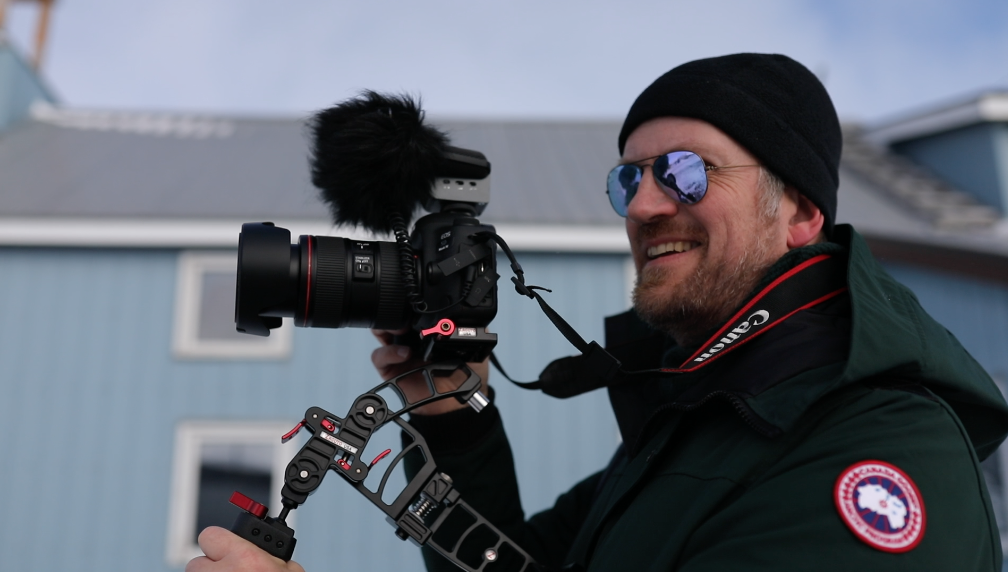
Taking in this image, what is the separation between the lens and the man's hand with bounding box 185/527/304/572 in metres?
1.20

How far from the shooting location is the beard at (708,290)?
5.11ft

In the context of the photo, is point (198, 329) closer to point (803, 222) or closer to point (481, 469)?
point (481, 469)

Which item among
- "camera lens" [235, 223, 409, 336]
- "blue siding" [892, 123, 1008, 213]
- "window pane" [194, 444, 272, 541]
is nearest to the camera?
"camera lens" [235, 223, 409, 336]

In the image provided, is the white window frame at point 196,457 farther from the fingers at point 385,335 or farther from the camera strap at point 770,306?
the camera strap at point 770,306

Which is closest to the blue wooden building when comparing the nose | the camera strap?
the nose

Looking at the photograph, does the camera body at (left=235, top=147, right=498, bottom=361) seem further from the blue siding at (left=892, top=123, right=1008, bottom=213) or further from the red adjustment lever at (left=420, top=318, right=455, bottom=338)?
the blue siding at (left=892, top=123, right=1008, bottom=213)

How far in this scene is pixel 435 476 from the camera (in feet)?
4.85

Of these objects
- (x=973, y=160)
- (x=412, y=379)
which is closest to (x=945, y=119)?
(x=973, y=160)

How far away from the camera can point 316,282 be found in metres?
1.54

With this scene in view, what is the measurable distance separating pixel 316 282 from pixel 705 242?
0.77m

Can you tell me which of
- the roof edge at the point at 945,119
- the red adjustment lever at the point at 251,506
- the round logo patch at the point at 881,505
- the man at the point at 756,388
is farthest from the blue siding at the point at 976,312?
the red adjustment lever at the point at 251,506

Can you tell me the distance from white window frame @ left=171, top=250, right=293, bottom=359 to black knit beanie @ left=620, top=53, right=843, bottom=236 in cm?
497

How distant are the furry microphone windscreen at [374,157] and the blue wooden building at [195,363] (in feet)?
14.6

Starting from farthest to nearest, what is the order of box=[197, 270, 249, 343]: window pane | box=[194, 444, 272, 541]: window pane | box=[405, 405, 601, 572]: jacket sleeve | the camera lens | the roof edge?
the roof edge
box=[197, 270, 249, 343]: window pane
box=[194, 444, 272, 541]: window pane
box=[405, 405, 601, 572]: jacket sleeve
the camera lens
